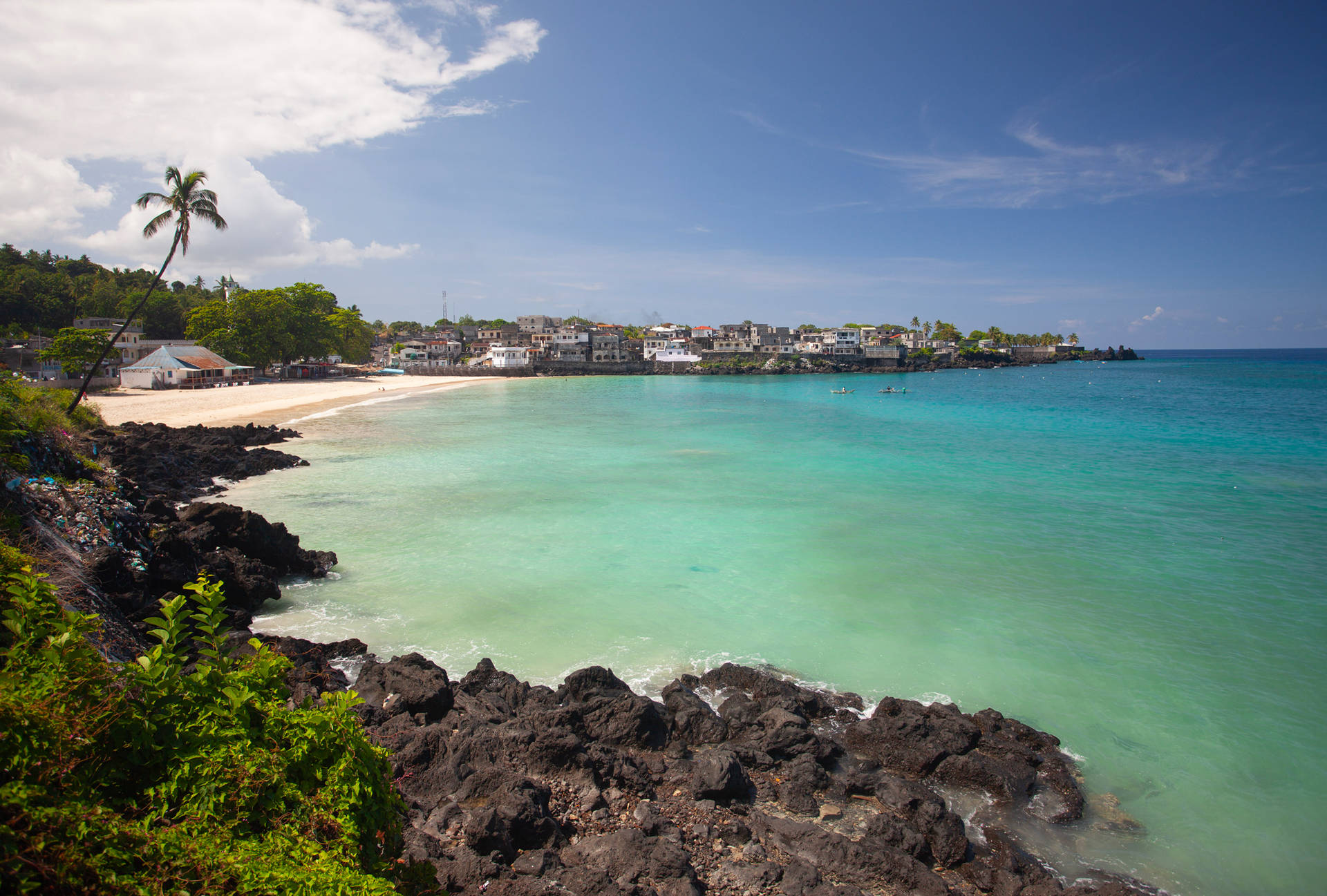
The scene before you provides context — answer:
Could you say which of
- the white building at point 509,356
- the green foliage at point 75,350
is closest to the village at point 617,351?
the white building at point 509,356

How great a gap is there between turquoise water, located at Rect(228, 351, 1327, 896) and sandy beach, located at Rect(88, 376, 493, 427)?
10.9 metres

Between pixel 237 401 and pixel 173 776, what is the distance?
166ft

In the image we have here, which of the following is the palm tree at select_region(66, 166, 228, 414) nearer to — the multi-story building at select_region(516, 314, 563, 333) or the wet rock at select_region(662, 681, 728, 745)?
the wet rock at select_region(662, 681, 728, 745)

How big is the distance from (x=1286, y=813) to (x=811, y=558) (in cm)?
870

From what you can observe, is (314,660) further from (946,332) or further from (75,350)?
(946,332)

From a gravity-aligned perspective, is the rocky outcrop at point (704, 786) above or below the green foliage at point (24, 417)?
below

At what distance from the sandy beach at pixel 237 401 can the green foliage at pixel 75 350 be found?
243 cm

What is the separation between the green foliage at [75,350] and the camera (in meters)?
40.0

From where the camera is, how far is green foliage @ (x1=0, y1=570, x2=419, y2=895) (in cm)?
242

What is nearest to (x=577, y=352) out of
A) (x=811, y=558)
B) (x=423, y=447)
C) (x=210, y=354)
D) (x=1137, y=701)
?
(x=210, y=354)

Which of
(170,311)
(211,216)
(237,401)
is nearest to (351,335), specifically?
(170,311)

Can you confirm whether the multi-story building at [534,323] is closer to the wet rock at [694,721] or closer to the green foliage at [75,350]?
the green foliage at [75,350]

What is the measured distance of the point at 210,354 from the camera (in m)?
57.5

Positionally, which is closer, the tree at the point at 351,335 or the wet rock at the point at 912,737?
the wet rock at the point at 912,737
